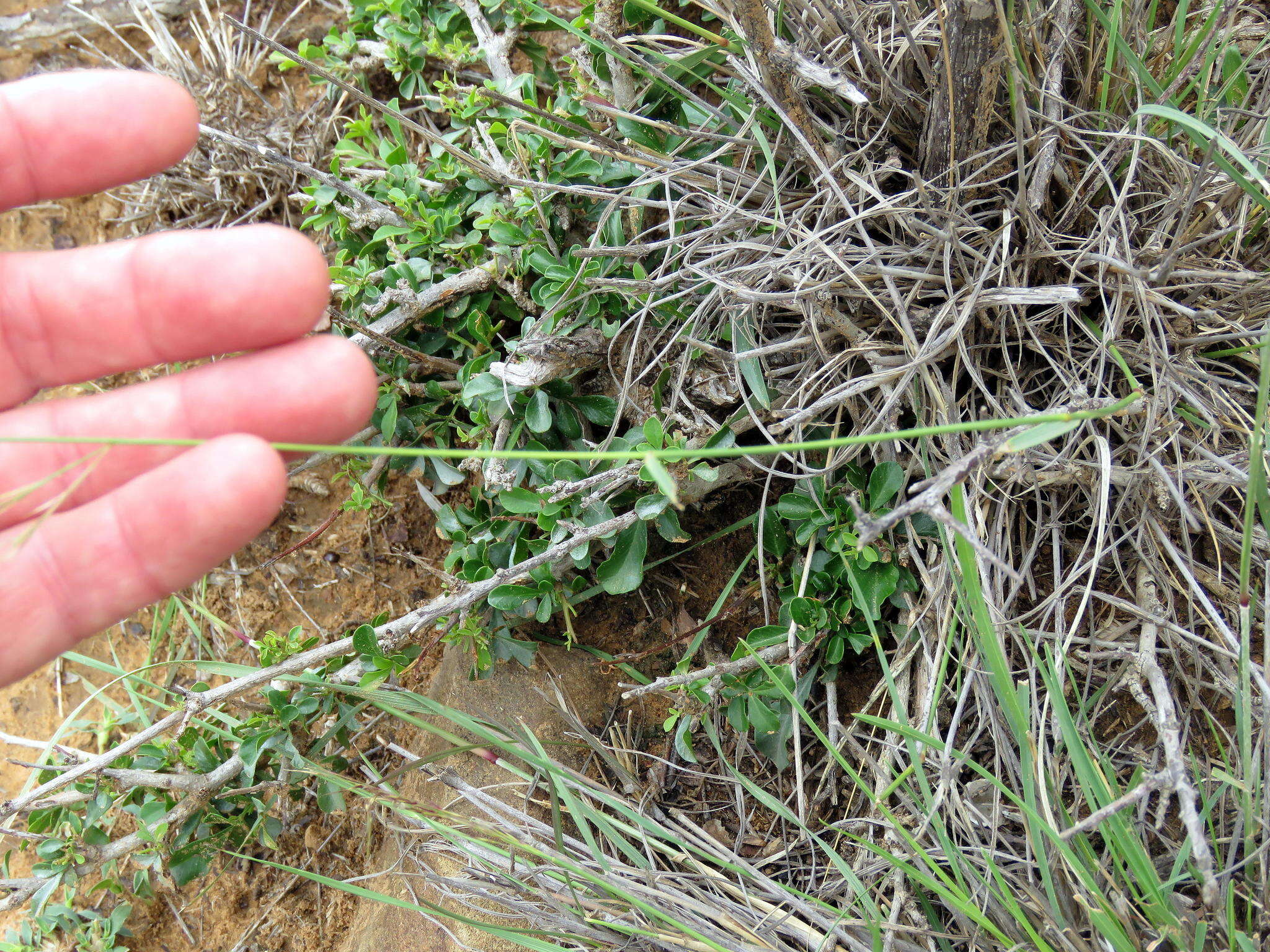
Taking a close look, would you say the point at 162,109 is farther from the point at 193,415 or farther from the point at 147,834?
the point at 147,834

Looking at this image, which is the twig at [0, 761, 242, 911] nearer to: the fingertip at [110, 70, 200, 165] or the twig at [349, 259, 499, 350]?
the twig at [349, 259, 499, 350]

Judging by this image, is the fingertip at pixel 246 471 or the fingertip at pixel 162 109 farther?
the fingertip at pixel 162 109

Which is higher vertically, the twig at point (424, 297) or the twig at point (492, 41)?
the twig at point (492, 41)

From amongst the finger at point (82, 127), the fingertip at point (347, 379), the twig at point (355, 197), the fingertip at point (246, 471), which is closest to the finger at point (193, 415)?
the fingertip at point (347, 379)

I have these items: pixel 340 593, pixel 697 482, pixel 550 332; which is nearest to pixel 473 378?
pixel 550 332

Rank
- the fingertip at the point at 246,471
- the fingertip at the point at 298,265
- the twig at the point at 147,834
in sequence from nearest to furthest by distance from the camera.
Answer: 1. the fingertip at the point at 246,471
2. the fingertip at the point at 298,265
3. the twig at the point at 147,834

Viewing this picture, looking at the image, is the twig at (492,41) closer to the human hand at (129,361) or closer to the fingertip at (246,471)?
the human hand at (129,361)

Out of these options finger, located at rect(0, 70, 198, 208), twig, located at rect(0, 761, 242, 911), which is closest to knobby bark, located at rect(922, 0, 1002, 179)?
finger, located at rect(0, 70, 198, 208)

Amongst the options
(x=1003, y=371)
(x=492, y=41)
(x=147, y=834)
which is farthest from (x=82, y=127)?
(x=1003, y=371)
